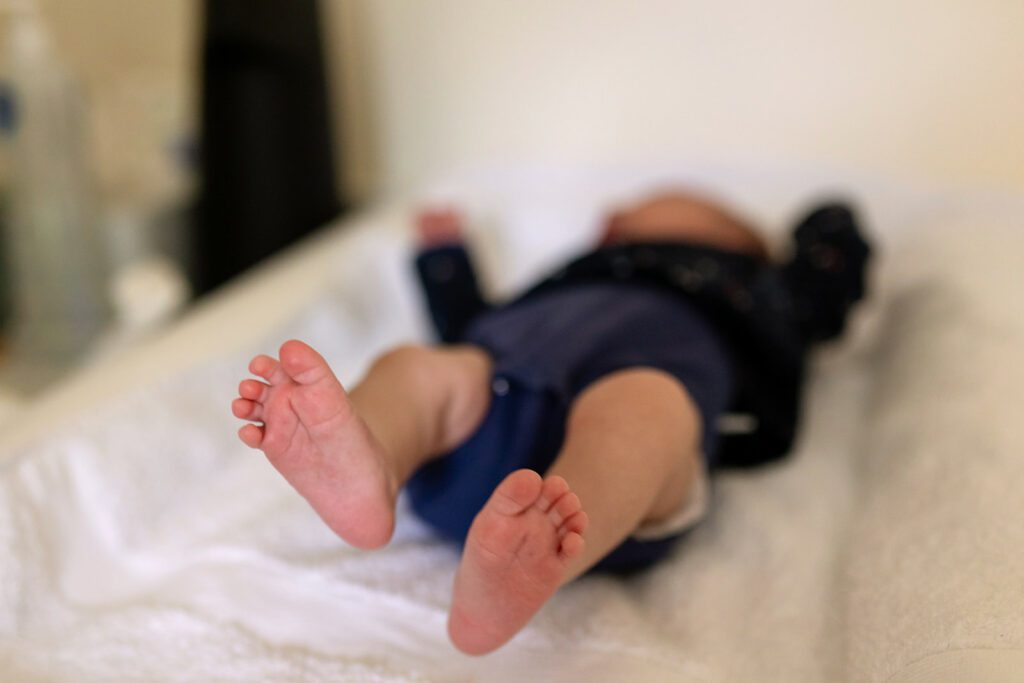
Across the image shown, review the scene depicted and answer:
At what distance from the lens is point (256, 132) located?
1.34 metres

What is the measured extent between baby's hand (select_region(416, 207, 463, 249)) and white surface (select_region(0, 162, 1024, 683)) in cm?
21

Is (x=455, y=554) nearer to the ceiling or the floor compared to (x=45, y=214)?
nearer to the floor

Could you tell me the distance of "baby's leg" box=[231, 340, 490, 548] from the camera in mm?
526

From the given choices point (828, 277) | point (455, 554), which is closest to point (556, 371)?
point (455, 554)

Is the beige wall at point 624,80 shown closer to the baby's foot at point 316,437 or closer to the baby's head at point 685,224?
the baby's head at point 685,224

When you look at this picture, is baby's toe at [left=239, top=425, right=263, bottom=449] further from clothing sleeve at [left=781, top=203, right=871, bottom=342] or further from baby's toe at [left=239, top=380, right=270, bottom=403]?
clothing sleeve at [left=781, top=203, right=871, bottom=342]

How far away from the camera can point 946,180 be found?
4.23ft

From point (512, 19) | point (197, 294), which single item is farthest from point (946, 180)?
point (197, 294)

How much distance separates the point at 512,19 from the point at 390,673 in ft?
4.16

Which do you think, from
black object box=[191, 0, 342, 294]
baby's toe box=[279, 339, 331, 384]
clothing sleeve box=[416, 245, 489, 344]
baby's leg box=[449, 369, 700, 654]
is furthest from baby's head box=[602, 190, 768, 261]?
baby's toe box=[279, 339, 331, 384]

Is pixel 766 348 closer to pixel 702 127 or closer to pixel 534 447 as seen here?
pixel 534 447

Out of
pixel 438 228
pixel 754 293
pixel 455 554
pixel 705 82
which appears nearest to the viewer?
pixel 455 554

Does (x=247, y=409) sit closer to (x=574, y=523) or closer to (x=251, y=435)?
(x=251, y=435)

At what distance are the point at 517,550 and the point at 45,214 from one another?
3.13ft
